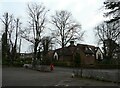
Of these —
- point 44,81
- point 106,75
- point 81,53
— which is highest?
point 81,53

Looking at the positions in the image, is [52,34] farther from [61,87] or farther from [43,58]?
[61,87]

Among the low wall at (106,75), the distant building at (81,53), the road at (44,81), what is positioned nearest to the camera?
the road at (44,81)

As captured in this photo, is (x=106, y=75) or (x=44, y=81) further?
(x=106, y=75)

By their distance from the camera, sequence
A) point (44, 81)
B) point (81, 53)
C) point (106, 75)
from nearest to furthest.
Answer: point (44, 81), point (106, 75), point (81, 53)

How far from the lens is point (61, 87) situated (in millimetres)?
22125

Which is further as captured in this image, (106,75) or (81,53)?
(81,53)

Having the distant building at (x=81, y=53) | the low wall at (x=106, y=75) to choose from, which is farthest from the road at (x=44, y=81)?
the distant building at (x=81, y=53)

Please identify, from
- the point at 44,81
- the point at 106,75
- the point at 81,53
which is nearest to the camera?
the point at 44,81

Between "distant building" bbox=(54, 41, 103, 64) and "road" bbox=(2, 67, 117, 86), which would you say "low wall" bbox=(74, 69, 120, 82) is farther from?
"distant building" bbox=(54, 41, 103, 64)

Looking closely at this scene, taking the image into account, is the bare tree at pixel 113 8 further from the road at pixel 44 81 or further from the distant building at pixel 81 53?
the distant building at pixel 81 53

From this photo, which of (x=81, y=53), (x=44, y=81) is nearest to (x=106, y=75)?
(x=44, y=81)

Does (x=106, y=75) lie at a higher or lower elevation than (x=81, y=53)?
lower

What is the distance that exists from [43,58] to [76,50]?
1400 centimetres

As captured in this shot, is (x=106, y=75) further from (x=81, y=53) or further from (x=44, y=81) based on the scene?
(x=81, y=53)
